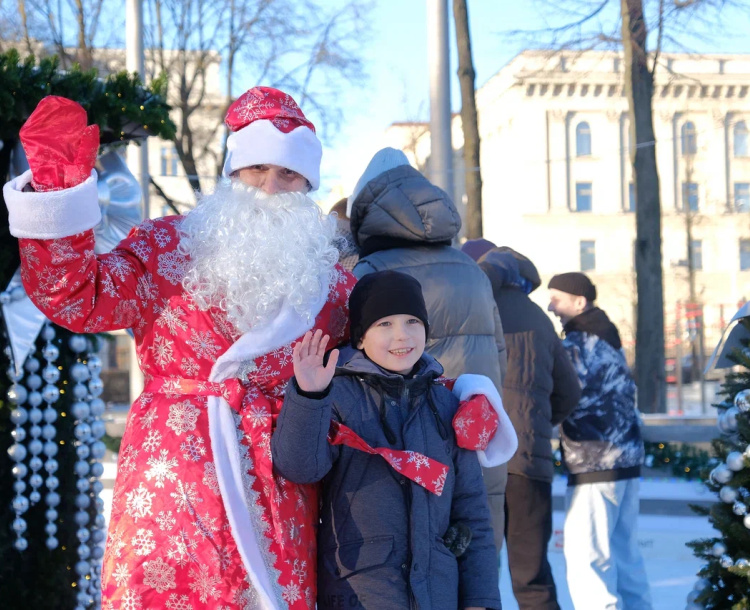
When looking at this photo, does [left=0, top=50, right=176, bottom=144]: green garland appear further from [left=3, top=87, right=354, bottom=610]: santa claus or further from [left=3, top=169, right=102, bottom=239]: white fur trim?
[left=3, top=169, right=102, bottom=239]: white fur trim

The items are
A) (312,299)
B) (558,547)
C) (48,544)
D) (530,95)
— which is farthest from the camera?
(530,95)

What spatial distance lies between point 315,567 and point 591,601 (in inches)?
121

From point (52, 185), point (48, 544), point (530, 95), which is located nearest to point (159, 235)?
point (52, 185)

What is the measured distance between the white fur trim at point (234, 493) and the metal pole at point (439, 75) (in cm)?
633

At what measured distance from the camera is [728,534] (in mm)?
3756

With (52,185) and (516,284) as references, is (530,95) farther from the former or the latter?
(52,185)

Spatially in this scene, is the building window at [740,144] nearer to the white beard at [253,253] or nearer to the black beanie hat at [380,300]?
the black beanie hat at [380,300]

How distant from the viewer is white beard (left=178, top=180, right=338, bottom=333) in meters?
2.47

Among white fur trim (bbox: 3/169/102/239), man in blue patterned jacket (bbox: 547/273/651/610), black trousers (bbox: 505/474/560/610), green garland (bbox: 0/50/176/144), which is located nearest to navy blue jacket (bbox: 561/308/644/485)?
man in blue patterned jacket (bbox: 547/273/651/610)

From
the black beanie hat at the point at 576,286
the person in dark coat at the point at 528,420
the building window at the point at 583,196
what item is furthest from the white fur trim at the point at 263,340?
the building window at the point at 583,196

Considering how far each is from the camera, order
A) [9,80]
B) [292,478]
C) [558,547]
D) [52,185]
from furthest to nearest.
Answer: [558,547]
[9,80]
[292,478]
[52,185]

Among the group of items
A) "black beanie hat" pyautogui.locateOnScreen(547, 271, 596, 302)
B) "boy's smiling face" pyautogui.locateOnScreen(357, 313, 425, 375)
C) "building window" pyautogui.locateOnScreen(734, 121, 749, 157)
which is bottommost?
"boy's smiling face" pyautogui.locateOnScreen(357, 313, 425, 375)

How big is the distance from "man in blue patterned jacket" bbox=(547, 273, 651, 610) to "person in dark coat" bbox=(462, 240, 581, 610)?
36 centimetres

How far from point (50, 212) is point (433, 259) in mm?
1704
